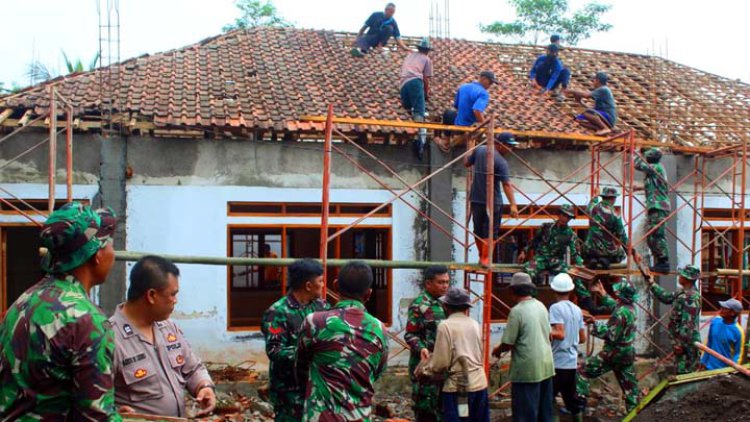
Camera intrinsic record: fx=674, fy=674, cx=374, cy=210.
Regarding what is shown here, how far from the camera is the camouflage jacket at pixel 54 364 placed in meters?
2.32

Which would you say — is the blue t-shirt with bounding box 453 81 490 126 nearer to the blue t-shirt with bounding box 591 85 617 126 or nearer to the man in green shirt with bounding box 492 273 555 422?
the blue t-shirt with bounding box 591 85 617 126

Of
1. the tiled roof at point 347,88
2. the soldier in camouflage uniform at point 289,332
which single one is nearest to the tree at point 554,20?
the tiled roof at point 347,88

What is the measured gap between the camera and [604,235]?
346 inches

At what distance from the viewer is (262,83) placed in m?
11.1

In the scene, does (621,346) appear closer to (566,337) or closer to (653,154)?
(566,337)

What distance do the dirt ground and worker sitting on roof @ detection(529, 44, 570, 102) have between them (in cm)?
701

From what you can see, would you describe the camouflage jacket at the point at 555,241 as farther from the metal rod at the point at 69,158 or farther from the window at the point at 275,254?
the metal rod at the point at 69,158

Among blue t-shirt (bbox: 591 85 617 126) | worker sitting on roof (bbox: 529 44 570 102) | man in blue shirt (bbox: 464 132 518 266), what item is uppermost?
worker sitting on roof (bbox: 529 44 570 102)

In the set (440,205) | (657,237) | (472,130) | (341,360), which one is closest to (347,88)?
(440,205)

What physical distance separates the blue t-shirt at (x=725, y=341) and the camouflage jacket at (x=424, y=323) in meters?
3.96

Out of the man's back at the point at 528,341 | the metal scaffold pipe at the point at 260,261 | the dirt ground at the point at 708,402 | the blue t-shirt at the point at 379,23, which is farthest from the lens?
the blue t-shirt at the point at 379,23

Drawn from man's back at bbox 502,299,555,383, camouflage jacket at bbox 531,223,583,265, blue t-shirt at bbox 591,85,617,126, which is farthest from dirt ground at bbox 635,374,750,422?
blue t-shirt at bbox 591,85,617,126

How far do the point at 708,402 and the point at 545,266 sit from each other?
2447 millimetres

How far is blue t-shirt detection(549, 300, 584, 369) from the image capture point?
684 cm
